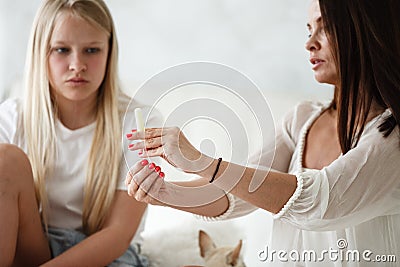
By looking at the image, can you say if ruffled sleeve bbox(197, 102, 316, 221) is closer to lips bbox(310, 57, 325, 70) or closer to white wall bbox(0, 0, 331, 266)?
lips bbox(310, 57, 325, 70)

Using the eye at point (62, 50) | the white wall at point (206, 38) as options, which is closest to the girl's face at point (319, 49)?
the eye at point (62, 50)

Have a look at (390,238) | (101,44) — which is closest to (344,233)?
(390,238)

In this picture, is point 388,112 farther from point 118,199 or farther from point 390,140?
point 118,199

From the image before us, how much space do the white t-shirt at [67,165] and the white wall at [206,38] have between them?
573 millimetres

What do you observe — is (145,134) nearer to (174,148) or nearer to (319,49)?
(174,148)

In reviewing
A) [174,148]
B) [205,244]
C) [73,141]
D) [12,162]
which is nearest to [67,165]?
[73,141]

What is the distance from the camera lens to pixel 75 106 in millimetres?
1643

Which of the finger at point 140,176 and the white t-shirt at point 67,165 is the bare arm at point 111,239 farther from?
the finger at point 140,176

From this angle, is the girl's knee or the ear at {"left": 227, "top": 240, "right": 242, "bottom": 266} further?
the ear at {"left": 227, "top": 240, "right": 242, "bottom": 266}

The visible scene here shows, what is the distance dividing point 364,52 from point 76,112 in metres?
0.76

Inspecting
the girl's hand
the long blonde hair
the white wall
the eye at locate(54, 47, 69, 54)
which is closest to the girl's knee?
the long blonde hair

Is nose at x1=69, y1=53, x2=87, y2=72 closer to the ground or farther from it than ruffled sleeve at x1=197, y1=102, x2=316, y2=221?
farther from it

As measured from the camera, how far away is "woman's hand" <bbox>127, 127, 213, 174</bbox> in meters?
1.05

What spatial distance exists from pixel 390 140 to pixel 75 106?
0.81 metres
